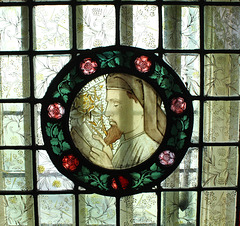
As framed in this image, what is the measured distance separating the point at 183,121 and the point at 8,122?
107 cm

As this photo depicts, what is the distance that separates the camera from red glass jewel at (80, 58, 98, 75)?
180cm

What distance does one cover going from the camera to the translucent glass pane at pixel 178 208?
192 cm

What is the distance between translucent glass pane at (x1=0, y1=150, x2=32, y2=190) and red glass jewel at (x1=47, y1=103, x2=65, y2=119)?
0.93 feet

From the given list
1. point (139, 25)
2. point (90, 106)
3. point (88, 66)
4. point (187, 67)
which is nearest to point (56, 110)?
point (90, 106)

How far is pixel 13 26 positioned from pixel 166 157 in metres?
1.22

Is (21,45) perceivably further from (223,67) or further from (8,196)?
(223,67)

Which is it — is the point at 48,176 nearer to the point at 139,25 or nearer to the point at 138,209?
the point at 138,209

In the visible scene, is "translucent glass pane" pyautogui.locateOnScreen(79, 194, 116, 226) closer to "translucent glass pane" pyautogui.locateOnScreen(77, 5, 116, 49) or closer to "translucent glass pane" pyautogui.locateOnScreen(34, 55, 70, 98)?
"translucent glass pane" pyautogui.locateOnScreen(34, 55, 70, 98)

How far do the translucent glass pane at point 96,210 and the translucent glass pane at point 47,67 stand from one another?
76 cm

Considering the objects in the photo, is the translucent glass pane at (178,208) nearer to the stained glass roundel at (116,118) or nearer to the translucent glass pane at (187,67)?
the stained glass roundel at (116,118)

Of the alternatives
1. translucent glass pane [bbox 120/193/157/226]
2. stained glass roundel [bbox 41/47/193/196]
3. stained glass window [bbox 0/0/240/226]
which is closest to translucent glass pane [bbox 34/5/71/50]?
stained glass window [bbox 0/0/240/226]

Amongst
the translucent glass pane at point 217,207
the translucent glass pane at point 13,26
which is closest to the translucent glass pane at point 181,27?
the translucent glass pane at point 13,26

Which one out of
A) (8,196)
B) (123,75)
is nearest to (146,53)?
(123,75)

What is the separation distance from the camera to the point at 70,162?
A: 1.83 meters
